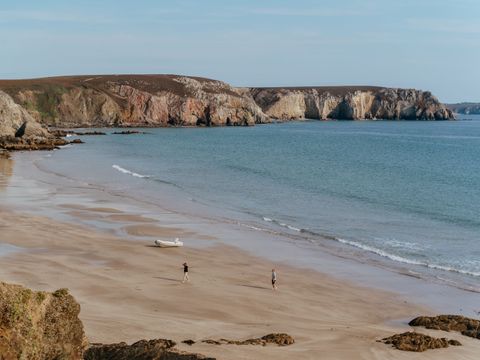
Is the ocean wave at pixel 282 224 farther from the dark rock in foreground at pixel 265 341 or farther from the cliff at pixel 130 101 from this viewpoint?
the cliff at pixel 130 101

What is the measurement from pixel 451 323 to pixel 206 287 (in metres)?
8.48

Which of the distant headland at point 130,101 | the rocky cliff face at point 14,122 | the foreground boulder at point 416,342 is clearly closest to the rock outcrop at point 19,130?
the rocky cliff face at point 14,122

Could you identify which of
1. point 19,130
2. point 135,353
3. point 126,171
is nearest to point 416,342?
point 135,353

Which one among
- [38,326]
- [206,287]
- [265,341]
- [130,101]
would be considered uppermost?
[130,101]

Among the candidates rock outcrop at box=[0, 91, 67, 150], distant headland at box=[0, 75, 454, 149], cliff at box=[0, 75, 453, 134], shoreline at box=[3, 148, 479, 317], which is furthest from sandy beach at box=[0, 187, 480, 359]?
cliff at box=[0, 75, 453, 134]

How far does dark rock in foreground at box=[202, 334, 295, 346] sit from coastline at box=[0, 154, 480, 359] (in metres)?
0.44

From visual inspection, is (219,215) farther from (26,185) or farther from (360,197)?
(26,185)

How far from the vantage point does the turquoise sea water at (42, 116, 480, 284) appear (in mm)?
32188

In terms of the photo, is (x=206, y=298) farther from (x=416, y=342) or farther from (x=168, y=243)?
(x=168, y=243)

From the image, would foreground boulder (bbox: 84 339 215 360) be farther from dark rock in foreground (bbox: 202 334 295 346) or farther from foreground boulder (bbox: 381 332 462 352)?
foreground boulder (bbox: 381 332 462 352)

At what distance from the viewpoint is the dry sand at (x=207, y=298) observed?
16188mm

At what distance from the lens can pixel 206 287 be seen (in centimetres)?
2281

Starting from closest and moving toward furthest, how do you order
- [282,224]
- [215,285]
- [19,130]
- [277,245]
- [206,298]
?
[206,298]
[215,285]
[277,245]
[282,224]
[19,130]

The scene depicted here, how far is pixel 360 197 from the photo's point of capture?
46.5m
